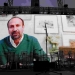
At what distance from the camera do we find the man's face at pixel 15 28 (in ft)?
39.5

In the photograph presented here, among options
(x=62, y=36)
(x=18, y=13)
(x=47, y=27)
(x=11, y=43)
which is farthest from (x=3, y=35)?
(x=62, y=36)

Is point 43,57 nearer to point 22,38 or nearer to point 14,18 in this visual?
point 22,38

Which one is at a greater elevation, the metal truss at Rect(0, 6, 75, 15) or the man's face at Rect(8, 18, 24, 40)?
the metal truss at Rect(0, 6, 75, 15)

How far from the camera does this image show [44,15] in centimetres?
1288

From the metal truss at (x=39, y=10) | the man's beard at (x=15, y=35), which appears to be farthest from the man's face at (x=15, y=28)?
the metal truss at (x=39, y=10)

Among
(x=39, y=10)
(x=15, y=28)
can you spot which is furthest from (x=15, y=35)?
(x=39, y=10)

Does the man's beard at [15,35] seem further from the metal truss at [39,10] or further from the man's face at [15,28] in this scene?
the metal truss at [39,10]

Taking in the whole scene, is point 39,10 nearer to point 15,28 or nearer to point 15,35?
point 15,28

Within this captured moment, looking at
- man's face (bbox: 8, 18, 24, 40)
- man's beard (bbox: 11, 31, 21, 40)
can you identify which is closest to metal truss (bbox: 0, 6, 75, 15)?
man's face (bbox: 8, 18, 24, 40)

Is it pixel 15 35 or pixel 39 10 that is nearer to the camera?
pixel 15 35

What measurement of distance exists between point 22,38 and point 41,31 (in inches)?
51.9

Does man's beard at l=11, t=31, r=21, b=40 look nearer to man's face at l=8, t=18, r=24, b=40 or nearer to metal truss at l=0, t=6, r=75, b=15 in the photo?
man's face at l=8, t=18, r=24, b=40

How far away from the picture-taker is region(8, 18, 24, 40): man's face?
474 inches

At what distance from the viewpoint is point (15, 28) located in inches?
483
